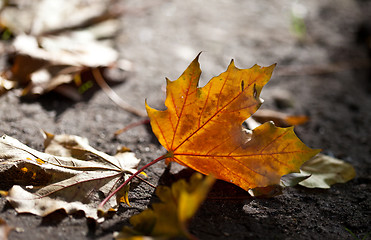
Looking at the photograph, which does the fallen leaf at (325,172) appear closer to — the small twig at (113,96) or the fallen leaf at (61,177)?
the fallen leaf at (61,177)

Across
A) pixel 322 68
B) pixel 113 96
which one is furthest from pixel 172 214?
pixel 322 68

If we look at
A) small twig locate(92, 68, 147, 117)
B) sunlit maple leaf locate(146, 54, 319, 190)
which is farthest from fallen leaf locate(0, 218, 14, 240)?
small twig locate(92, 68, 147, 117)

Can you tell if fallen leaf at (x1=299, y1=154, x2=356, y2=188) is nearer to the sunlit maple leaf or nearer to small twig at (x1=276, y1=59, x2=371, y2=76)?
the sunlit maple leaf

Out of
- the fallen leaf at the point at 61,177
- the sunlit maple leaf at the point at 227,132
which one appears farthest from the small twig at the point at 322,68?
the fallen leaf at the point at 61,177

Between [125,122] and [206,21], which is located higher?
[206,21]

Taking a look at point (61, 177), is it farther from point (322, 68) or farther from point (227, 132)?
point (322, 68)

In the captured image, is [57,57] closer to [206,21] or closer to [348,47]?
[206,21]

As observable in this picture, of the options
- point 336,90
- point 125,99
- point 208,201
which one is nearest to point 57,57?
point 125,99
